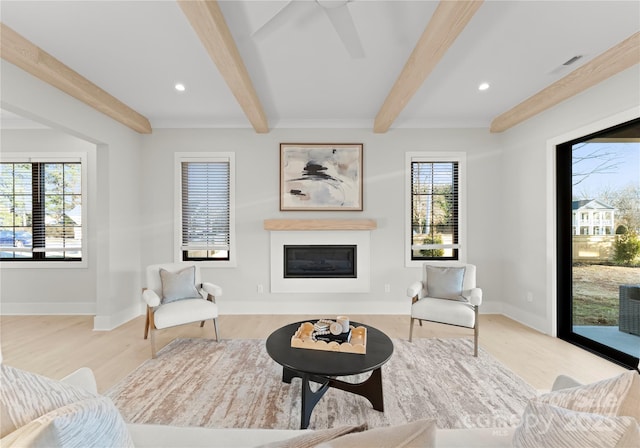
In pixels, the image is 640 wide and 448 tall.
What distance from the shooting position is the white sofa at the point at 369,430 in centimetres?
63

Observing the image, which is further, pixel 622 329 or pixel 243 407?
pixel 622 329

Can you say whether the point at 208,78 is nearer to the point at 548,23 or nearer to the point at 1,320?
the point at 548,23

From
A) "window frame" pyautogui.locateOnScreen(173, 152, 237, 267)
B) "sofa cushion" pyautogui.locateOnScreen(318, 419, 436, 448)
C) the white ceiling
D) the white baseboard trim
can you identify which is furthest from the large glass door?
the white baseboard trim

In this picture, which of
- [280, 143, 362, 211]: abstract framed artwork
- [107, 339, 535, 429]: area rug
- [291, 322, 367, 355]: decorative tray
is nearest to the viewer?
[107, 339, 535, 429]: area rug

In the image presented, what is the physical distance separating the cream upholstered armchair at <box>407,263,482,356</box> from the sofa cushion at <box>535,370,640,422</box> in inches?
87.8

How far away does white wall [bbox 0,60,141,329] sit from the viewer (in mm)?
3057

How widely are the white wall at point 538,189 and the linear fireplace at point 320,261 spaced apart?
2.21 meters

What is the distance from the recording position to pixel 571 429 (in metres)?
0.75

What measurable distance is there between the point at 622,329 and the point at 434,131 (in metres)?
3.06

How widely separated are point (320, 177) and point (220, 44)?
2.36 meters

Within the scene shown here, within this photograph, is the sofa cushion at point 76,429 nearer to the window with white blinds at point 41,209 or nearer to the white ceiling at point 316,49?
the white ceiling at point 316,49

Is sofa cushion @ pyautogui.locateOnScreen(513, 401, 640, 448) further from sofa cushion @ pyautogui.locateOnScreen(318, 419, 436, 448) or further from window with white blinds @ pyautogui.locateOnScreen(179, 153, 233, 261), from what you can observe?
window with white blinds @ pyautogui.locateOnScreen(179, 153, 233, 261)

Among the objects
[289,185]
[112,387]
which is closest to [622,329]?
[289,185]

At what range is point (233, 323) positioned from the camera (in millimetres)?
3877
